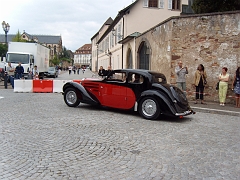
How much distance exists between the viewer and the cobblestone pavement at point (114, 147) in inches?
155

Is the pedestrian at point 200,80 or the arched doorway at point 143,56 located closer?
the pedestrian at point 200,80

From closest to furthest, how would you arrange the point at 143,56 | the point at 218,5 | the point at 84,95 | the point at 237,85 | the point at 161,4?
the point at 84,95
the point at 237,85
the point at 218,5
the point at 143,56
the point at 161,4

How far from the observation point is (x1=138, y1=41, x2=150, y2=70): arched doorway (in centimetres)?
1595

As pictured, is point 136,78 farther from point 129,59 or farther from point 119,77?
point 129,59

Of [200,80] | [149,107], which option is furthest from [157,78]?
[200,80]

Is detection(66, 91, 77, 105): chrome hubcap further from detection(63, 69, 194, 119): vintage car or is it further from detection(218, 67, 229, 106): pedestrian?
detection(218, 67, 229, 106): pedestrian

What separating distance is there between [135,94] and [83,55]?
508 ft

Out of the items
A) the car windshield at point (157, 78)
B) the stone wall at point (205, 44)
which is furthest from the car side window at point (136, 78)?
the stone wall at point (205, 44)

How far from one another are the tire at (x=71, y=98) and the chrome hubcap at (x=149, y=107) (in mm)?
2592

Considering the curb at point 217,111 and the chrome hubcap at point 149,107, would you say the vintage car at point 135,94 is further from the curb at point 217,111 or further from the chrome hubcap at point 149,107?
the curb at point 217,111

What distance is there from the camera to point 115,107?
8.59 metres

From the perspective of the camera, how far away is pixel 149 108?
789 cm

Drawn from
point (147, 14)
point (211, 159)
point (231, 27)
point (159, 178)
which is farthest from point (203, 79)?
point (147, 14)

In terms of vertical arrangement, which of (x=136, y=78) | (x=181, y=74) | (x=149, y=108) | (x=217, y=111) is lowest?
(x=217, y=111)
